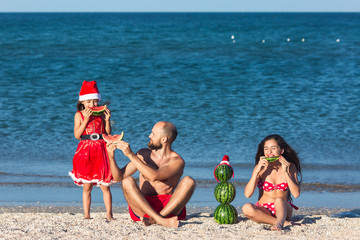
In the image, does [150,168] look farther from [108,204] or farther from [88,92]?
[88,92]

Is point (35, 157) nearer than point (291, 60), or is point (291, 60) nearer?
point (35, 157)

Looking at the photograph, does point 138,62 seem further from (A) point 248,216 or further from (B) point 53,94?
(A) point 248,216

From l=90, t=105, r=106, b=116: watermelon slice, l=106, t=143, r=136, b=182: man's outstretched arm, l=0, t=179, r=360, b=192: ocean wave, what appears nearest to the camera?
l=106, t=143, r=136, b=182: man's outstretched arm

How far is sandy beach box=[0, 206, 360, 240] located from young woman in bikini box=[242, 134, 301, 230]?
124 mm

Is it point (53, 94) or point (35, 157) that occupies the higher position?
point (53, 94)

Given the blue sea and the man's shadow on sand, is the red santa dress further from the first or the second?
→ the man's shadow on sand

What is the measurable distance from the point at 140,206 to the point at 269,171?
1.35 meters

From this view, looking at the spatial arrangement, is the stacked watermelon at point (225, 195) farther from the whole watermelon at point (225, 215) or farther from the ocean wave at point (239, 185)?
the ocean wave at point (239, 185)

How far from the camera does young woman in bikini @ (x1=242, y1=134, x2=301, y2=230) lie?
5.29 m

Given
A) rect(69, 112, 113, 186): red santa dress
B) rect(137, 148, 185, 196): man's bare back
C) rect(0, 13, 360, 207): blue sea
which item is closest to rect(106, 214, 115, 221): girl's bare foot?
rect(69, 112, 113, 186): red santa dress

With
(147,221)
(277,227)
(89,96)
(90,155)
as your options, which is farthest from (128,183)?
(277,227)

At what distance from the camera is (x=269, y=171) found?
5.58 m

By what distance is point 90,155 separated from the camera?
5547 mm

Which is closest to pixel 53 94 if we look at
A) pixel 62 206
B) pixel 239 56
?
pixel 62 206
